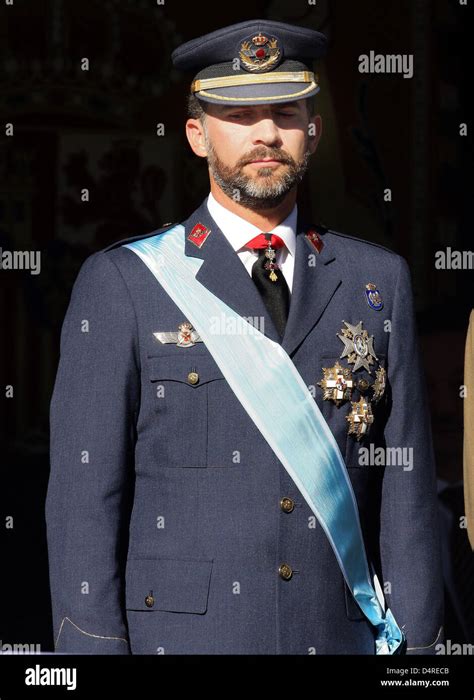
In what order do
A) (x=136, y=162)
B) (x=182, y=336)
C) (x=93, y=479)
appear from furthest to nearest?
(x=136, y=162) < (x=182, y=336) < (x=93, y=479)

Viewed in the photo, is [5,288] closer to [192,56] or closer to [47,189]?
[47,189]

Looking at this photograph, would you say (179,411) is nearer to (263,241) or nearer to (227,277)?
(227,277)

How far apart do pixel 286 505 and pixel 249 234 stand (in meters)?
0.75

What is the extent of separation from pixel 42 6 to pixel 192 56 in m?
2.48

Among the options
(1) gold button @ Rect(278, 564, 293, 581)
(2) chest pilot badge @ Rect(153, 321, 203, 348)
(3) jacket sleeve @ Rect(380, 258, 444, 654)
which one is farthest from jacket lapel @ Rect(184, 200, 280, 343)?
(1) gold button @ Rect(278, 564, 293, 581)

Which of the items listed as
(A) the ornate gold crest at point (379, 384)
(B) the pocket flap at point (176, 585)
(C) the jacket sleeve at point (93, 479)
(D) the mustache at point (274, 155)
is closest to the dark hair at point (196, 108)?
(D) the mustache at point (274, 155)

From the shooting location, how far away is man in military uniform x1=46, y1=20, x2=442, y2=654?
472cm

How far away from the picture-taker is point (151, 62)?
7355 millimetres

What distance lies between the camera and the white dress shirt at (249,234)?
16.2ft

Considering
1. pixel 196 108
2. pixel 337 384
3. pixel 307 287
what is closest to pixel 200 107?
pixel 196 108

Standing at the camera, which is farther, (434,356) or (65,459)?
Result: (434,356)

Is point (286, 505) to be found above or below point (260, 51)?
below

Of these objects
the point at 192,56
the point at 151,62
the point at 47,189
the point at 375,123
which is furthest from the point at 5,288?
the point at 192,56

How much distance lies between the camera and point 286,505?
4.74m
